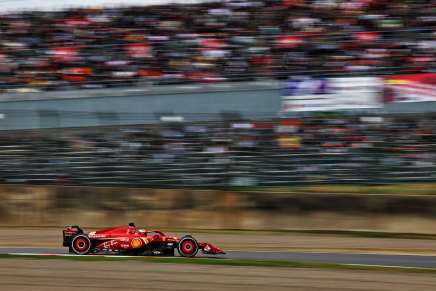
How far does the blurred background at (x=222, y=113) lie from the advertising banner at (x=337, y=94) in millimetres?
28

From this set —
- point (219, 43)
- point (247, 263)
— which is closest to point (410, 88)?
point (219, 43)

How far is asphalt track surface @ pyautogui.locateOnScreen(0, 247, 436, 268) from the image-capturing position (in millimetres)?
11938

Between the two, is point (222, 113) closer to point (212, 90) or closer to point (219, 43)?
point (212, 90)

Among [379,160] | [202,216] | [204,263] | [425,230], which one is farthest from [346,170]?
[204,263]

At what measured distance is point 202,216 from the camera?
17.0 meters

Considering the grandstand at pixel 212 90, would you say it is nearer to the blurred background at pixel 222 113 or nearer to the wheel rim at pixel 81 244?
the blurred background at pixel 222 113

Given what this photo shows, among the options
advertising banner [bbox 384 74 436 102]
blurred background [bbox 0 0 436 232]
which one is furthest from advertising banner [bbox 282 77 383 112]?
advertising banner [bbox 384 74 436 102]

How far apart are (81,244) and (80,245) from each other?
2cm

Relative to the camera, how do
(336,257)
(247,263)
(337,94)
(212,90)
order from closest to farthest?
(247,263) < (336,257) < (337,94) < (212,90)

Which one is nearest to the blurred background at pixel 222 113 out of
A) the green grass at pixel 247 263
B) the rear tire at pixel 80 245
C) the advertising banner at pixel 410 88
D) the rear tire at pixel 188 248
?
the advertising banner at pixel 410 88

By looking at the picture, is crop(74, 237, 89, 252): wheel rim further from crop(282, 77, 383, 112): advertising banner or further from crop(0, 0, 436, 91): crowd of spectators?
crop(0, 0, 436, 91): crowd of spectators

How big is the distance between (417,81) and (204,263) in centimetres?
885

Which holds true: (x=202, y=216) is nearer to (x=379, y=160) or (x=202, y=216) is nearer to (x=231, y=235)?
(x=231, y=235)

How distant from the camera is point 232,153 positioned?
16859 mm
